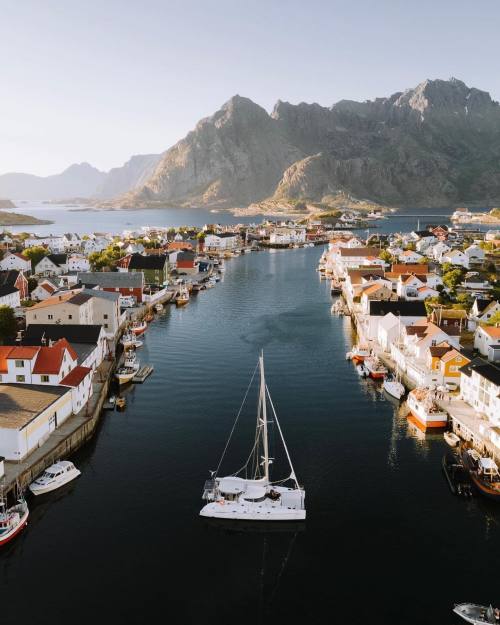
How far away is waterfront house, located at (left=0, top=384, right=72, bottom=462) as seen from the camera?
1185 inches

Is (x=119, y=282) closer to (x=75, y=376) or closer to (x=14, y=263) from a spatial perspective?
(x=14, y=263)

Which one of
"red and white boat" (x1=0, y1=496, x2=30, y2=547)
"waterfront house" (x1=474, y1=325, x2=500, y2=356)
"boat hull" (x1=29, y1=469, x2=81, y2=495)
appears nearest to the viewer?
"red and white boat" (x1=0, y1=496, x2=30, y2=547)

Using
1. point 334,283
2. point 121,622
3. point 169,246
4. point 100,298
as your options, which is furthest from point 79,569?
point 169,246

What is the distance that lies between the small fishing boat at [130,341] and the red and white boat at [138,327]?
7.95ft

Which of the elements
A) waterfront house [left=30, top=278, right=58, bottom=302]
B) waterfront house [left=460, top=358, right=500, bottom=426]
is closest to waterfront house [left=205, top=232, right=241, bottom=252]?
waterfront house [left=30, top=278, right=58, bottom=302]

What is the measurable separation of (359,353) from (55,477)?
31.1 meters

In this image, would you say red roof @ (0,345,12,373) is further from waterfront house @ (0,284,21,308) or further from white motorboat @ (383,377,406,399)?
white motorboat @ (383,377,406,399)

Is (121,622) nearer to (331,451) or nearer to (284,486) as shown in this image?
(284,486)

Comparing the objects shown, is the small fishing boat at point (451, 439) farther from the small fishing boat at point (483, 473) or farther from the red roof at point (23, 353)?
the red roof at point (23, 353)

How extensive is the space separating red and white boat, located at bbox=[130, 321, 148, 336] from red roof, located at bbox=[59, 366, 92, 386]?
838 inches

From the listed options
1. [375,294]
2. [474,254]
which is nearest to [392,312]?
[375,294]

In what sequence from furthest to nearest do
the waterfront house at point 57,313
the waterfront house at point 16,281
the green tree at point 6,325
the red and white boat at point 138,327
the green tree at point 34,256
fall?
the green tree at point 34,256
the waterfront house at point 16,281
the red and white boat at point 138,327
the waterfront house at point 57,313
the green tree at point 6,325

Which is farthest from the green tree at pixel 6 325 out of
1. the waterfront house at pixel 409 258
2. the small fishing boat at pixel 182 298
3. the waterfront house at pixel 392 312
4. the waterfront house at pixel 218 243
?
the waterfront house at pixel 218 243

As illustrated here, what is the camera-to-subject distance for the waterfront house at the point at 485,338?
159 feet
